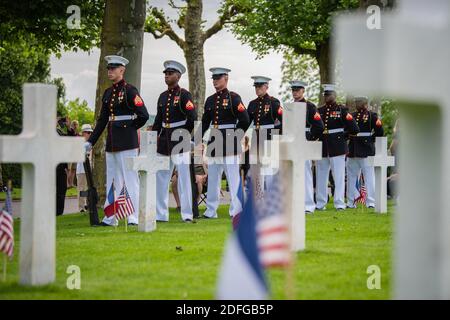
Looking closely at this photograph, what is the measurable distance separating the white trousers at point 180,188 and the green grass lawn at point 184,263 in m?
1.23

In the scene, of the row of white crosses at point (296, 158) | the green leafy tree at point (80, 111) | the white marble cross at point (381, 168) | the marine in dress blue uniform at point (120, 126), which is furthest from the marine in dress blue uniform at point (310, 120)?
the green leafy tree at point (80, 111)

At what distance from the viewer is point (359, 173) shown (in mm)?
21594

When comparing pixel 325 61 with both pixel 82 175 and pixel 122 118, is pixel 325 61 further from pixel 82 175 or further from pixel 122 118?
pixel 122 118

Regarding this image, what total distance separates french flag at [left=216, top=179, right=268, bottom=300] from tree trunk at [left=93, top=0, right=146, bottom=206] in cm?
1353

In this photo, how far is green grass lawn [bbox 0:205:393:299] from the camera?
770 centimetres

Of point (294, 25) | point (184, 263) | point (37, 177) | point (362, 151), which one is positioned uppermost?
point (294, 25)

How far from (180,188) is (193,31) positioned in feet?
50.9

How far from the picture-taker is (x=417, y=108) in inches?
185

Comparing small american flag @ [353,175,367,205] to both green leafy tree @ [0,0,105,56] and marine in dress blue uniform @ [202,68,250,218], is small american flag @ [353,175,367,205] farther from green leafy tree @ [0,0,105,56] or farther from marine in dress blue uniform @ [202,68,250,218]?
green leafy tree @ [0,0,105,56]

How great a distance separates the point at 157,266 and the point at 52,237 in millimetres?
A: 1602

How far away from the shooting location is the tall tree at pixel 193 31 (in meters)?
31.0

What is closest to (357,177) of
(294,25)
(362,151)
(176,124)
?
(362,151)

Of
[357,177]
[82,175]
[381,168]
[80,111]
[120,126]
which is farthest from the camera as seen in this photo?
[80,111]
